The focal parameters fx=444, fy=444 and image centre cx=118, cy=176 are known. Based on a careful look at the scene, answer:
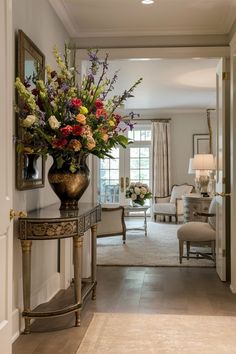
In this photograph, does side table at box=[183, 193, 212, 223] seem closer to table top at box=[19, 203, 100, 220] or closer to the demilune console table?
table top at box=[19, 203, 100, 220]

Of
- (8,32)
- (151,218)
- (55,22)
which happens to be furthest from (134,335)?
(151,218)

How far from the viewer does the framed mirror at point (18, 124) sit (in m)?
3.27

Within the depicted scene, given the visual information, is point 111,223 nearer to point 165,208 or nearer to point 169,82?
point 169,82

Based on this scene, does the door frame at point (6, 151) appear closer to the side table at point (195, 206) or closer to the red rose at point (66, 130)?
the red rose at point (66, 130)

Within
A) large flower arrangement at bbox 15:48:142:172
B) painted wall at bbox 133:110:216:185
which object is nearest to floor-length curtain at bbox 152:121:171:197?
painted wall at bbox 133:110:216:185

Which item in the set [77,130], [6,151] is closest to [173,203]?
[77,130]

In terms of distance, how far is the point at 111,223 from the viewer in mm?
7547

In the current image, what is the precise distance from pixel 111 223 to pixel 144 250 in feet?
2.79

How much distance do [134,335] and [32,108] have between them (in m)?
1.82

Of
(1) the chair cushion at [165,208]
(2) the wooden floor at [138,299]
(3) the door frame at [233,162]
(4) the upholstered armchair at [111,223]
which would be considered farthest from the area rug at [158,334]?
(1) the chair cushion at [165,208]

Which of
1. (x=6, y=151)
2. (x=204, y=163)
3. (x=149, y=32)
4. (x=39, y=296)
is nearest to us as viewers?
(x=6, y=151)

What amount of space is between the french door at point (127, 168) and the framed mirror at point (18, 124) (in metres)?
7.72

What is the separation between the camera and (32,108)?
10.5 ft

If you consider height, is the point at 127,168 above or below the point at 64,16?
below
